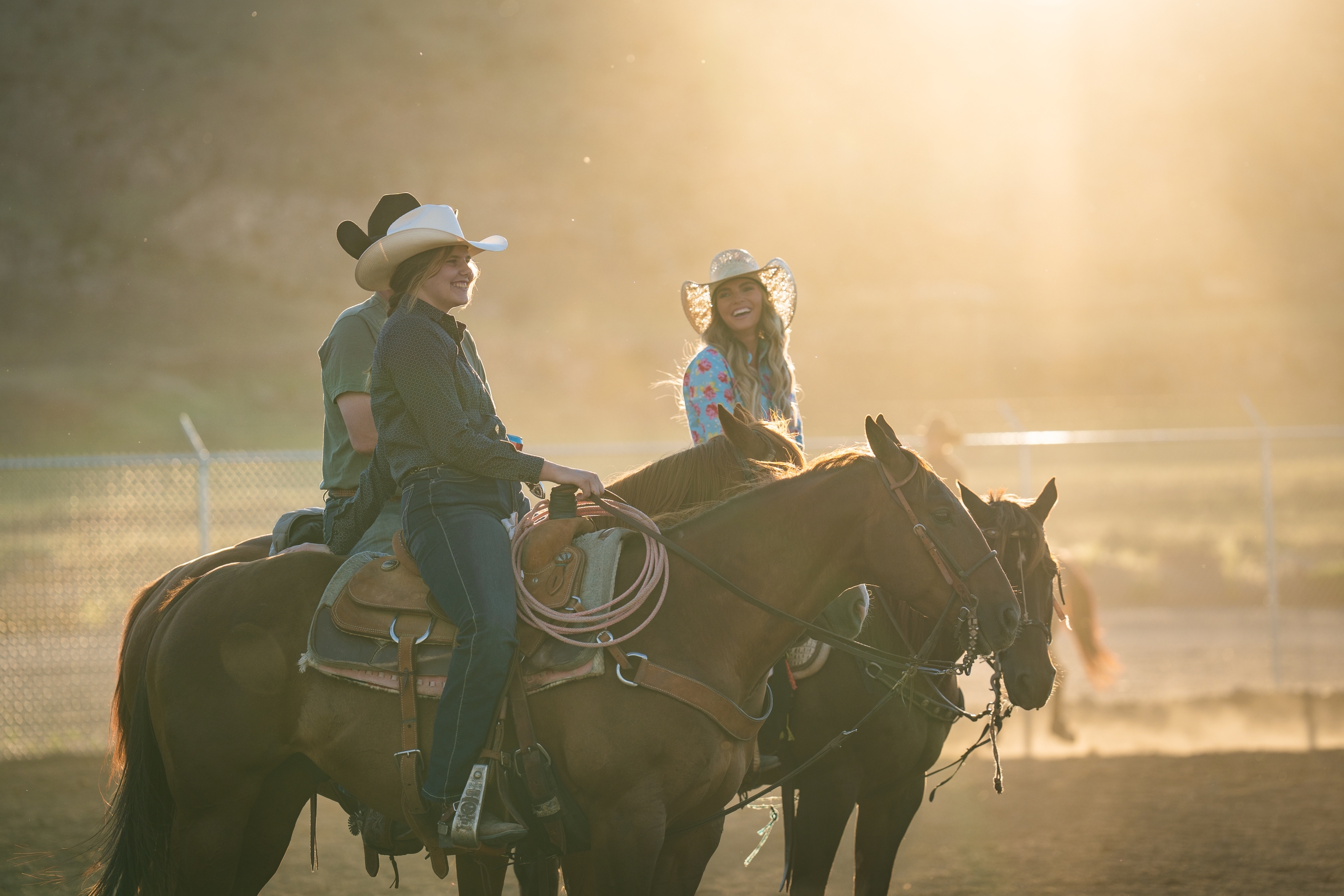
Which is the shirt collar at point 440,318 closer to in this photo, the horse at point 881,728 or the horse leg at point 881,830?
the horse at point 881,728

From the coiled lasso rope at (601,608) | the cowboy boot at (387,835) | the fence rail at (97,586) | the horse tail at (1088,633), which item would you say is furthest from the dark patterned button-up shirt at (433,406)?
the horse tail at (1088,633)

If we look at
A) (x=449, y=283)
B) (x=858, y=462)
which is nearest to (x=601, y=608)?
(x=858, y=462)

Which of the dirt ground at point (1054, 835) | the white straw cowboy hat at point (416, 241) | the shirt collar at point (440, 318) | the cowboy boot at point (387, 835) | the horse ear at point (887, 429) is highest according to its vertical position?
the white straw cowboy hat at point (416, 241)

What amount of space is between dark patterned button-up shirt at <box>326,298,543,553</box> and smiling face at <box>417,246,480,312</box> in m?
0.05

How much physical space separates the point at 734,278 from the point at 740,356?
369mm

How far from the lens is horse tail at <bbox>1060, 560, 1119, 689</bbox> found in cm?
873

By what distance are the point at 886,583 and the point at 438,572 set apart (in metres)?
1.43

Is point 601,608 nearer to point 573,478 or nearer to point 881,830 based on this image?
point 573,478

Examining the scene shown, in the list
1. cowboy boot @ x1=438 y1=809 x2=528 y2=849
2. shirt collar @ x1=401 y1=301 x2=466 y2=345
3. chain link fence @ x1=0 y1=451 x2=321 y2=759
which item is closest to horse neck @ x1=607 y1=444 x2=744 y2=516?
shirt collar @ x1=401 y1=301 x2=466 y2=345

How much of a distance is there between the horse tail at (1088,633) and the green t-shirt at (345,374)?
6156 mm

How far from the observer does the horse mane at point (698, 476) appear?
153 inches

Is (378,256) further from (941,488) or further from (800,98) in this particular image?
(800,98)

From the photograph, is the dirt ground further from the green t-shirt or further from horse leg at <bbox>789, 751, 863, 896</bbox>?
the green t-shirt

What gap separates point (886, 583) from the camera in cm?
363
